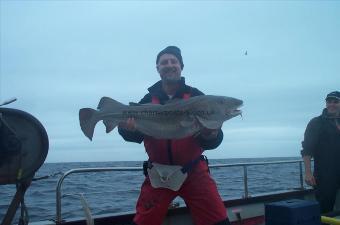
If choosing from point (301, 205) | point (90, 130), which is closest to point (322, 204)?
point (301, 205)

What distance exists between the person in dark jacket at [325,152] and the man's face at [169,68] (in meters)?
3.22

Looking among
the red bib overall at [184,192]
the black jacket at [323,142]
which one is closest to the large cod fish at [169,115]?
the red bib overall at [184,192]

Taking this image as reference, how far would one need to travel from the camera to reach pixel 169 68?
502cm

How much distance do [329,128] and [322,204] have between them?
1351 mm

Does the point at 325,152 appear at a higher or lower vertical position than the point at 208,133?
lower

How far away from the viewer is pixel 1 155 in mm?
3762

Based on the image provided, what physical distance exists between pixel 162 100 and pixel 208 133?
0.80 meters

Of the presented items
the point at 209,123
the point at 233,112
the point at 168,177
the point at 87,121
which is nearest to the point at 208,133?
the point at 209,123

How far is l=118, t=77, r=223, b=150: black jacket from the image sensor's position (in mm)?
4820

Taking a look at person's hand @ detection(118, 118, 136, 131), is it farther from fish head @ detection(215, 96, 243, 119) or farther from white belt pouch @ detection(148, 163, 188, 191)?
fish head @ detection(215, 96, 243, 119)

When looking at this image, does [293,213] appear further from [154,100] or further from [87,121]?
[87,121]

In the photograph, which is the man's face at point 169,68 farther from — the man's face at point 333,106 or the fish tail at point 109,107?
the man's face at point 333,106

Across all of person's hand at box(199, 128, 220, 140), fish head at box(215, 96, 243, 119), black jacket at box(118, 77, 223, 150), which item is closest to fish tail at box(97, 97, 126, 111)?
black jacket at box(118, 77, 223, 150)

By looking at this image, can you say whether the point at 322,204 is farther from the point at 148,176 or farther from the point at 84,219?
the point at 84,219
